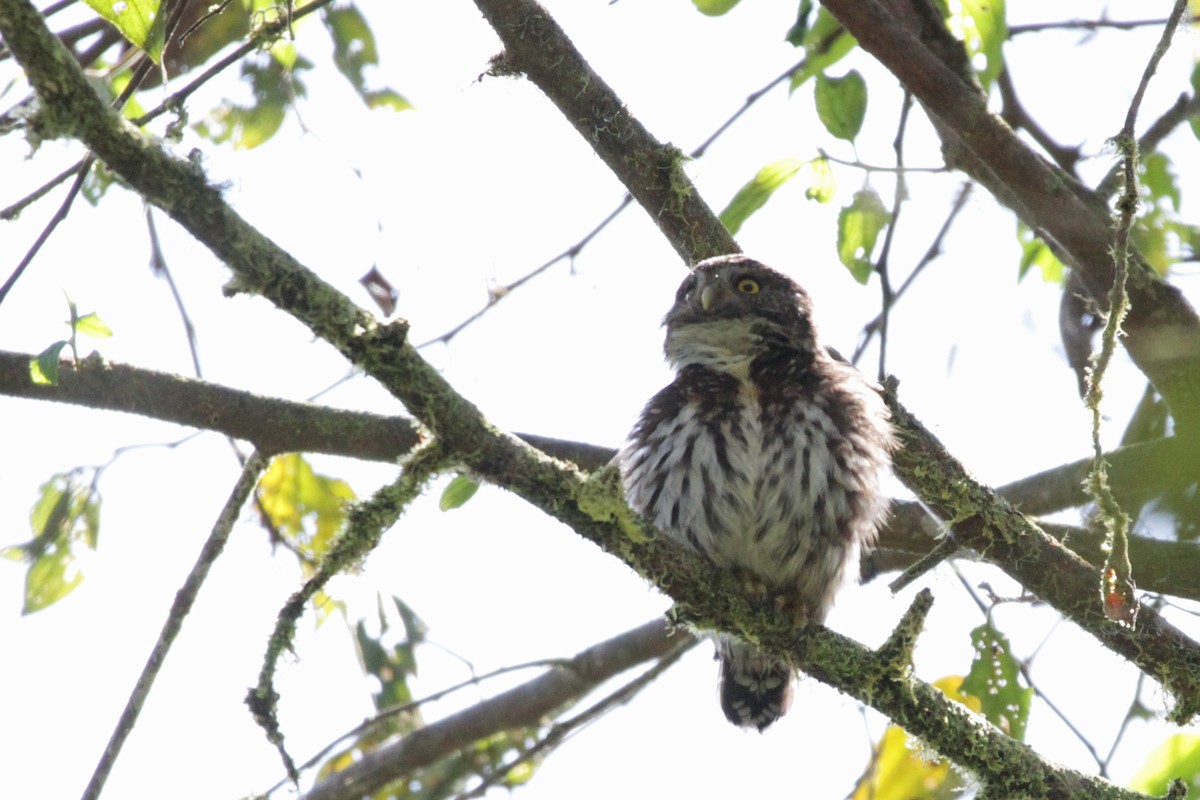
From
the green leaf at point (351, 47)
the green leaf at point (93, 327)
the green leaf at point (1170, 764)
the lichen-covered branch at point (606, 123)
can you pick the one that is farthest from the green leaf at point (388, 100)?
the green leaf at point (1170, 764)

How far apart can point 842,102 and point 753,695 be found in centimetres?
204

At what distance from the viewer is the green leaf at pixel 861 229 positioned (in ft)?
→ 13.1

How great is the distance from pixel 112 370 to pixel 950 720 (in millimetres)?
2522

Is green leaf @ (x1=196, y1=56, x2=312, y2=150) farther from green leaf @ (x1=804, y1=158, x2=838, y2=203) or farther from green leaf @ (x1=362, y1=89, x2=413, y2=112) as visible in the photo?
green leaf @ (x1=804, y1=158, x2=838, y2=203)

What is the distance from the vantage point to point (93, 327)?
9.14 ft

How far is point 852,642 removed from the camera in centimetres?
304

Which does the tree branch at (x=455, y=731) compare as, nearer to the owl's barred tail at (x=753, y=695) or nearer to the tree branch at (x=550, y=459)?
the owl's barred tail at (x=753, y=695)

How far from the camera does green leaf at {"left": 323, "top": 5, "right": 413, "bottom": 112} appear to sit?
447 centimetres

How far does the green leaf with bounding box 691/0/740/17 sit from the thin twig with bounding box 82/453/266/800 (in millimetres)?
1894

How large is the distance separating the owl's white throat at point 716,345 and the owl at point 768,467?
0.04 ft

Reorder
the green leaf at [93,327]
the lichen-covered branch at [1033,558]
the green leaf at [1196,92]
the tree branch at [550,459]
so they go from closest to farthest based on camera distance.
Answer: the tree branch at [550,459], the green leaf at [93,327], the lichen-covered branch at [1033,558], the green leaf at [1196,92]

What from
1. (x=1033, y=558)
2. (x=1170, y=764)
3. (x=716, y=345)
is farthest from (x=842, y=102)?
(x=1170, y=764)

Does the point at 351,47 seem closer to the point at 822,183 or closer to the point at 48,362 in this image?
the point at 822,183

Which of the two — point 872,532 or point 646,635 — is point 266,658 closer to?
point 872,532
